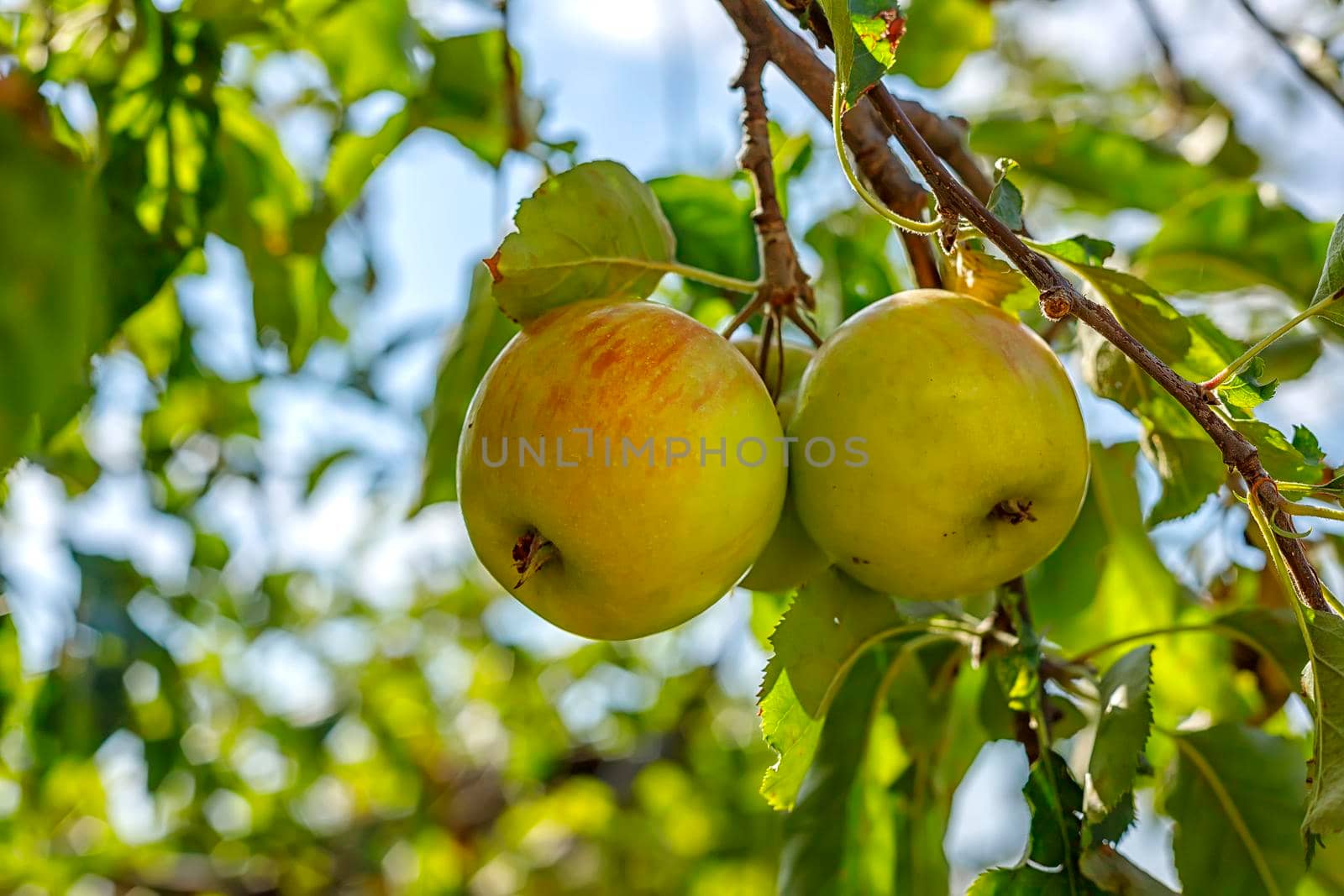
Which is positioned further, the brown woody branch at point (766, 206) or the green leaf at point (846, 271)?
the green leaf at point (846, 271)

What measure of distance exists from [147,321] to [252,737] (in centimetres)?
198

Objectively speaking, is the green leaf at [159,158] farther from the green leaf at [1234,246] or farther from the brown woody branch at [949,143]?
the green leaf at [1234,246]

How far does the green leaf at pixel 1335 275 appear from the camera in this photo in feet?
2.84

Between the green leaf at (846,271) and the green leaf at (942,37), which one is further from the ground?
the green leaf at (942,37)

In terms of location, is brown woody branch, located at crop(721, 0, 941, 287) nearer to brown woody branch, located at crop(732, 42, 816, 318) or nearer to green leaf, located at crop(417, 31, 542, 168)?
brown woody branch, located at crop(732, 42, 816, 318)

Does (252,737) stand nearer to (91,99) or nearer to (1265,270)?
(91,99)

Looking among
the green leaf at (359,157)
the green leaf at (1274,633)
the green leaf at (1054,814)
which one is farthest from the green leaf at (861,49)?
the green leaf at (359,157)

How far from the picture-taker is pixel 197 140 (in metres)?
1.35

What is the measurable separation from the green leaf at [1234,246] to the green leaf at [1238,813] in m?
0.63

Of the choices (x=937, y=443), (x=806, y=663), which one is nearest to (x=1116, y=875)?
(x=806, y=663)

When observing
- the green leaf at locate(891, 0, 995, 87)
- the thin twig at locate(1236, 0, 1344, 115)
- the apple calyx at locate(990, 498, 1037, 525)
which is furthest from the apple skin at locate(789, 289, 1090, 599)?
the thin twig at locate(1236, 0, 1344, 115)

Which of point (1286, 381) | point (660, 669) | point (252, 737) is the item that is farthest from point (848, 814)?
point (252, 737)

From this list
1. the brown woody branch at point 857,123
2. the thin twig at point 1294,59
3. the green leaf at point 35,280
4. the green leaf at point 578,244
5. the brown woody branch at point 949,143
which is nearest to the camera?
the green leaf at point 35,280

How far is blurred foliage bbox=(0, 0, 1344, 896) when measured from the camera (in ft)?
3.21
